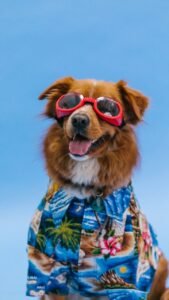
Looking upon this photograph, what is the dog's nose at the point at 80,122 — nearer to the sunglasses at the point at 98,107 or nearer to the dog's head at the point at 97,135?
the dog's head at the point at 97,135

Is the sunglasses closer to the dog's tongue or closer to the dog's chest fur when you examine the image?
the dog's tongue

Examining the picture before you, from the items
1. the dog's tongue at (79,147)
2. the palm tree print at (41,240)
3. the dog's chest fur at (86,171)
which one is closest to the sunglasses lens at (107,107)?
the dog's tongue at (79,147)

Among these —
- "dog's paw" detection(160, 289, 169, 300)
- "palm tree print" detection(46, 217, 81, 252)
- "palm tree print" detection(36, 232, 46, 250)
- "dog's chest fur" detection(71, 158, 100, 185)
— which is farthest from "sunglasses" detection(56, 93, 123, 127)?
"dog's paw" detection(160, 289, 169, 300)

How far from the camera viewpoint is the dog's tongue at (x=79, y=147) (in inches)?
238

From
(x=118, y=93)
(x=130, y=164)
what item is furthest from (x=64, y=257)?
(x=118, y=93)

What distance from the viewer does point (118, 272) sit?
20.3 feet

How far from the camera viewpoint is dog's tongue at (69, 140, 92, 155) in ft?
19.9

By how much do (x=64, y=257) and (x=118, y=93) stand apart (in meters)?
1.89

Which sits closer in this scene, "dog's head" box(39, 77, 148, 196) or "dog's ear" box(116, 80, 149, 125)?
"dog's head" box(39, 77, 148, 196)

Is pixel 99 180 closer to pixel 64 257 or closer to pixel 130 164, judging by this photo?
pixel 130 164

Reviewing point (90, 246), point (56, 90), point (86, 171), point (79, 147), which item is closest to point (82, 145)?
point (79, 147)

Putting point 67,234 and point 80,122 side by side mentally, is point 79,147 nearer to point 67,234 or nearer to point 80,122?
point 80,122

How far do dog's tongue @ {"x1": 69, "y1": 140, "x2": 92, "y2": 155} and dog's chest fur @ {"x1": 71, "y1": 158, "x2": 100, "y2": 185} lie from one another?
0.20 meters

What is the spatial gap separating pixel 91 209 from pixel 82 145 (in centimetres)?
69
